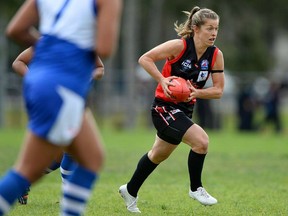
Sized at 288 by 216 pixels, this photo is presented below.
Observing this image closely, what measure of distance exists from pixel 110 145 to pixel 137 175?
37.2 feet

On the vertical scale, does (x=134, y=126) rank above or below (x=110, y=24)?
below

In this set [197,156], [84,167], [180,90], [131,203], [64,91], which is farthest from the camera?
[131,203]

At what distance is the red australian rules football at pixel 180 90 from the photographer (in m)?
7.45

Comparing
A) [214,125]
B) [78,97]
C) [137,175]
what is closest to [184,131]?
[137,175]

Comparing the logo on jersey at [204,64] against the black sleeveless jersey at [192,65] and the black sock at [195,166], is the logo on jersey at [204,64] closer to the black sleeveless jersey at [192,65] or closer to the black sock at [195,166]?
the black sleeveless jersey at [192,65]

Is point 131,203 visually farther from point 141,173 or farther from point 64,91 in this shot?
point 64,91

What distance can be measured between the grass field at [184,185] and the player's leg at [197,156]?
7.2 inches

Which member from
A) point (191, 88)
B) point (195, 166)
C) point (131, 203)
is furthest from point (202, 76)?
point (131, 203)

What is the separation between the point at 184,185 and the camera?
1051cm

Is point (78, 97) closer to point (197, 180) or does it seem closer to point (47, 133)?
point (47, 133)

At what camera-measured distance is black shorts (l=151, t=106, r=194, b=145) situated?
24.7ft

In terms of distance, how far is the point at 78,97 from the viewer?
4.99 m

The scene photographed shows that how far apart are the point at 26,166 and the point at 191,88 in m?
2.88

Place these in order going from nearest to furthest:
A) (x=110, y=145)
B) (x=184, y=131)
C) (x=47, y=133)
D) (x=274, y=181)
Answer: (x=47, y=133), (x=184, y=131), (x=274, y=181), (x=110, y=145)
